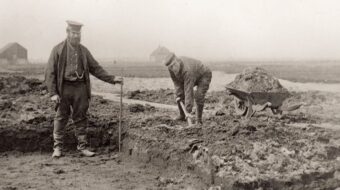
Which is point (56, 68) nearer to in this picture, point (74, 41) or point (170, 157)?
point (74, 41)

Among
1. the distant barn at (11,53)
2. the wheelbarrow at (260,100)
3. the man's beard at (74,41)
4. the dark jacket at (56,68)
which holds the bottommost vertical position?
the distant barn at (11,53)

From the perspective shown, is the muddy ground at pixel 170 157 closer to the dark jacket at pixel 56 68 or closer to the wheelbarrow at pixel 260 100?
the dark jacket at pixel 56 68

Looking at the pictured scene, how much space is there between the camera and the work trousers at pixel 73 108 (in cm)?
662

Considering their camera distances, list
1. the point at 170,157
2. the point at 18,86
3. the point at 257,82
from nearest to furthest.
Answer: the point at 170,157
the point at 257,82
the point at 18,86

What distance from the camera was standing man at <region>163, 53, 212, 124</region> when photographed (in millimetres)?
7477

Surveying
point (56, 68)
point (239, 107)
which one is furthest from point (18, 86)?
point (56, 68)

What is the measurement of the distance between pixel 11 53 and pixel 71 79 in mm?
59061

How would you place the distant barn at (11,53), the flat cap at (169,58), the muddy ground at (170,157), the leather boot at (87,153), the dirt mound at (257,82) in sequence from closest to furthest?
1. the muddy ground at (170,157)
2. the leather boot at (87,153)
3. the flat cap at (169,58)
4. the dirt mound at (257,82)
5. the distant barn at (11,53)

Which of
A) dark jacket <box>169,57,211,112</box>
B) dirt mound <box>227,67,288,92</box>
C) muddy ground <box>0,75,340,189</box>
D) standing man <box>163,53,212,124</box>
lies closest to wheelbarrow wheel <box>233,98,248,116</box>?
dirt mound <box>227,67,288,92</box>

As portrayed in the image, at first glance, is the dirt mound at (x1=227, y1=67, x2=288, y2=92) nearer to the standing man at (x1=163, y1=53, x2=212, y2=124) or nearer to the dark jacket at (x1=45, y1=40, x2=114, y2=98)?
the standing man at (x1=163, y1=53, x2=212, y2=124)

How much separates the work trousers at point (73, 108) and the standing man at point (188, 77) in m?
1.58

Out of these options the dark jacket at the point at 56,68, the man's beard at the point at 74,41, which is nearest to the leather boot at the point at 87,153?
the dark jacket at the point at 56,68

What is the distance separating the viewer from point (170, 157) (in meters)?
6.24

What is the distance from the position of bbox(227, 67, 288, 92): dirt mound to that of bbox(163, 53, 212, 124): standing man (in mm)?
2405
